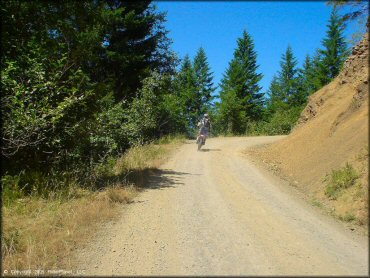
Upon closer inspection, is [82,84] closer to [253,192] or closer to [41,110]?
[41,110]

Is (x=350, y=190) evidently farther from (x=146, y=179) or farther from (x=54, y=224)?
(x=54, y=224)

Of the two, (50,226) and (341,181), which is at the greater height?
(341,181)

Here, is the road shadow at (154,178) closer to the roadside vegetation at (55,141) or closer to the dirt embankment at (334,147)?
the roadside vegetation at (55,141)

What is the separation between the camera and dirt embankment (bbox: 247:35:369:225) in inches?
358

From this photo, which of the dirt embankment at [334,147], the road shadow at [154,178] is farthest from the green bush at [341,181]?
the road shadow at [154,178]

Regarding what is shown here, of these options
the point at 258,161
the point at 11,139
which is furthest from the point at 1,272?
the point at 258,161

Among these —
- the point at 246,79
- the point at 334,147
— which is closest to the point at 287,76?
the point at 246,79

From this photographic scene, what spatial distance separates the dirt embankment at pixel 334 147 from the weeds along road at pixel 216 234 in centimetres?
80

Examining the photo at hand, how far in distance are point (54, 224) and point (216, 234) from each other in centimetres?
315

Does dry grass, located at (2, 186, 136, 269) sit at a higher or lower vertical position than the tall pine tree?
lower

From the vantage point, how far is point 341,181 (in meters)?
9.79

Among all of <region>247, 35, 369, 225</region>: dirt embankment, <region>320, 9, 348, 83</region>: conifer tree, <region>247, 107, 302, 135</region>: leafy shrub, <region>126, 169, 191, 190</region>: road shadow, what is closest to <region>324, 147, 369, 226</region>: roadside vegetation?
<region>247, 35, 369, 225</region>: dirt embankment

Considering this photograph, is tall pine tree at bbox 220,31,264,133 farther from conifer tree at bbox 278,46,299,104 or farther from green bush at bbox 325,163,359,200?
green bush at bbox 325,163,359,200

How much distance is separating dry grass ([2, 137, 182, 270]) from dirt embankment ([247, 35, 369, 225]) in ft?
17.6
